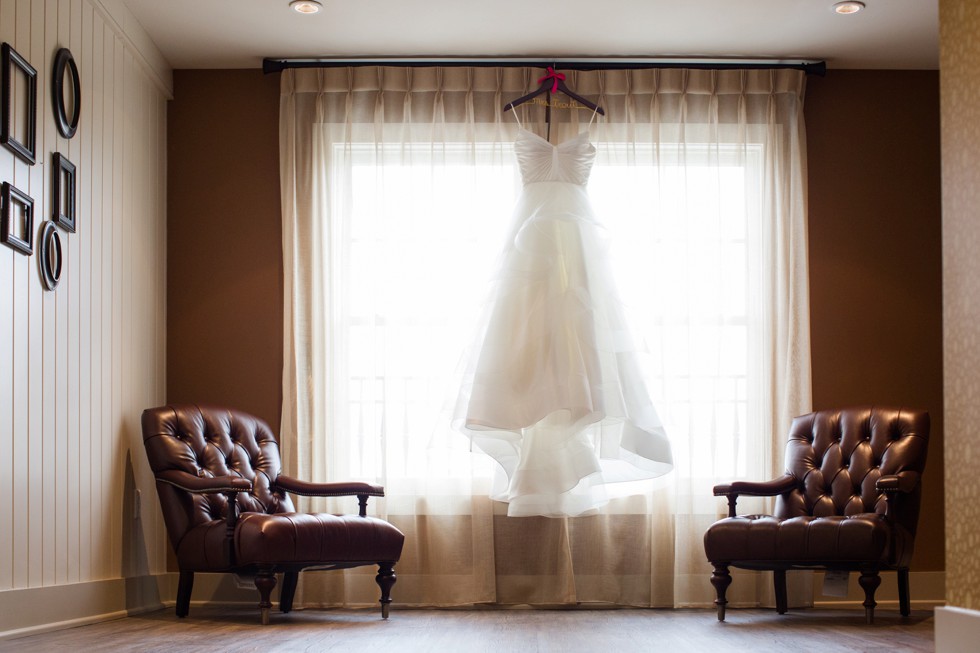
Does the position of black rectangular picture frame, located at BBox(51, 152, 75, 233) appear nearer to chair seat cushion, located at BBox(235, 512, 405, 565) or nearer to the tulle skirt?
chair seat cushion, located at BBox(235, 512, 405, 565)

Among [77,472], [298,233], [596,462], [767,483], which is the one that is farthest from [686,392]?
[77,472]

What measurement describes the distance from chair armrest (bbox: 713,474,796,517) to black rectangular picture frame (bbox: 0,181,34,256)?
9.66 ft

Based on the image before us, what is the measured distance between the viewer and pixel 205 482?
4.42m

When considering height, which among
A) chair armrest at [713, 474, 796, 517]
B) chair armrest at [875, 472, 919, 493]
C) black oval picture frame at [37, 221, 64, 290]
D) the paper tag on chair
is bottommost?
the paper tag on chair

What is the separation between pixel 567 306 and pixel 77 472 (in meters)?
2.05

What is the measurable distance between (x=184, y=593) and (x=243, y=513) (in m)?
0.43

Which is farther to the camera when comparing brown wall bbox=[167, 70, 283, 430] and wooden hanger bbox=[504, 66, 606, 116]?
brown wall bbox=[167, 70, 283, 430]

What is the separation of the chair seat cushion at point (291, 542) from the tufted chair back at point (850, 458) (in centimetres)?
183

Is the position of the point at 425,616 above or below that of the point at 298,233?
below

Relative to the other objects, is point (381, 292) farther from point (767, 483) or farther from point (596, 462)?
point (767, 483)

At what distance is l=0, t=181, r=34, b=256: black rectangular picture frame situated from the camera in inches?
144

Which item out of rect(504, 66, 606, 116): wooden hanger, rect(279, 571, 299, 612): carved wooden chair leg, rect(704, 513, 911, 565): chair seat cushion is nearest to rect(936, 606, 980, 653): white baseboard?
rect(704, 513, 911, 565): chair seat cushion

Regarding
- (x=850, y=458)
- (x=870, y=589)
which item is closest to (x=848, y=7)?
(x=850, y=458)

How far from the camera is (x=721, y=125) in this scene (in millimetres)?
5625
